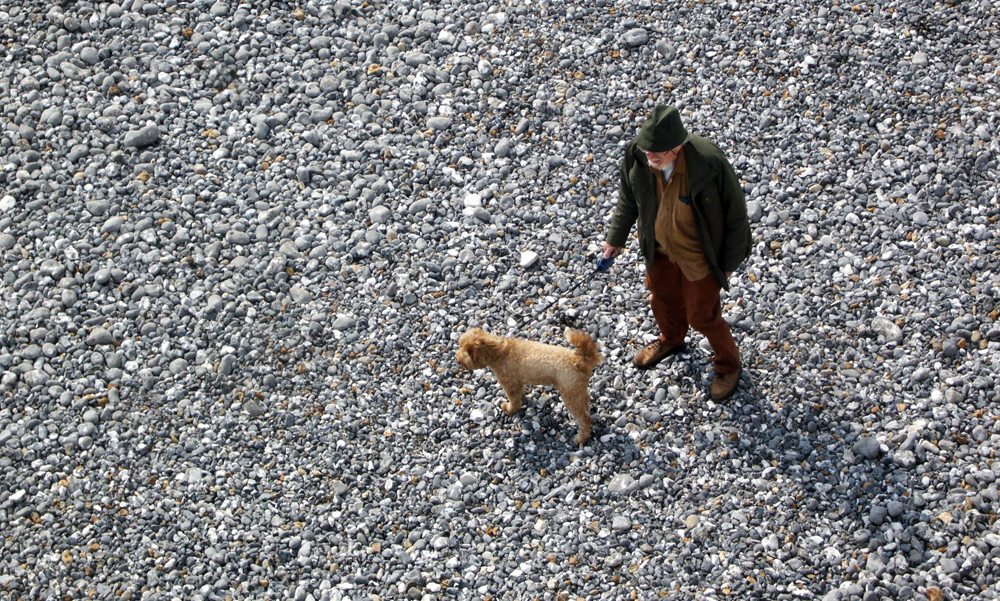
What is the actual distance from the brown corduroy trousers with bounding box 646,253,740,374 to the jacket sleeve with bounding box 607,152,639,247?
32 cm

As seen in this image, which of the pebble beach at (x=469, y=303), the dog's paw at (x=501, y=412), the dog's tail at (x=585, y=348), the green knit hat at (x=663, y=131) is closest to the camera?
the green knit hat at (x=663, y=131)

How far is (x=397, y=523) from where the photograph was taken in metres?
6.02

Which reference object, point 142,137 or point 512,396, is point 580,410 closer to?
Answer: point 512,396

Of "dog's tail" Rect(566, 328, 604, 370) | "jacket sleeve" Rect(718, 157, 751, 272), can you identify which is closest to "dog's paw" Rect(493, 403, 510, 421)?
"dog's tail" Rect(566, 328, 604, 370)

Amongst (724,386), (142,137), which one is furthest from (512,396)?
(142,137)

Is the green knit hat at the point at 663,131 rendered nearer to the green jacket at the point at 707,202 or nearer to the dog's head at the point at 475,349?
the green jacket at the point at 707,202

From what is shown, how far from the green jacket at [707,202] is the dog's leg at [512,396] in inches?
53.6

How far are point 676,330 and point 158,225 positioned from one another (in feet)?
17.0

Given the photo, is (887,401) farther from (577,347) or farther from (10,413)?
(10,413)

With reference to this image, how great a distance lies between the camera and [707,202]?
5098 mm

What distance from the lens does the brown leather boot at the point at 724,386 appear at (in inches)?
242

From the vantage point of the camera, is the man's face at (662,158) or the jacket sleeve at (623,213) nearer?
the man's face at (662,158)

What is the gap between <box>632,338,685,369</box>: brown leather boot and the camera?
6465 mm

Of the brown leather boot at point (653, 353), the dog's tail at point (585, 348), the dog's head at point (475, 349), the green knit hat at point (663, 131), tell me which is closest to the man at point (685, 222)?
the green knit hat at point (663, 131)
